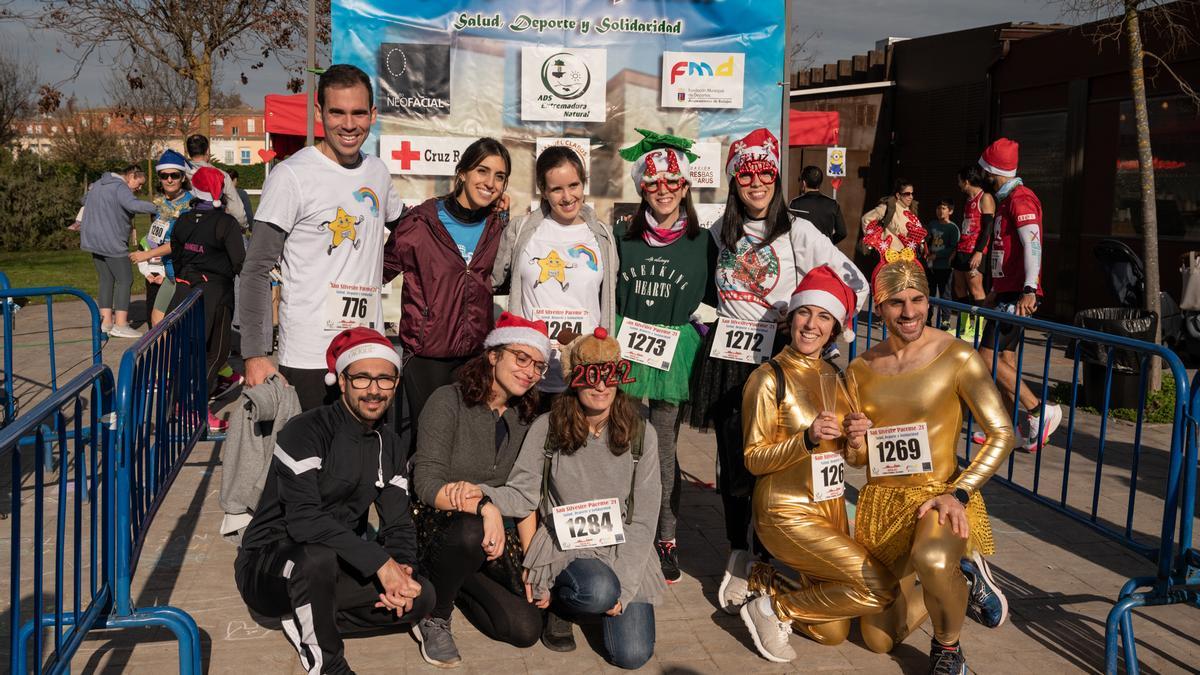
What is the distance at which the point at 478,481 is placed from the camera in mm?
4105

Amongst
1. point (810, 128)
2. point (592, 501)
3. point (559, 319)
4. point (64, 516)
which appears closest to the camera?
point (64, 516)

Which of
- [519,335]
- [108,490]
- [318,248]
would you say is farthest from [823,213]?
[108,490]

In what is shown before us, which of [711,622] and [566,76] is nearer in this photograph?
[711,622]

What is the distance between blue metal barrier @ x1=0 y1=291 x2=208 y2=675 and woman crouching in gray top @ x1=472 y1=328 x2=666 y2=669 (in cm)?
121

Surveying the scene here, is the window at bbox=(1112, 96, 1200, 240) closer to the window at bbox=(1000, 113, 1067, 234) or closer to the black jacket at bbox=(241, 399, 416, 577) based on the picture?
the window at bbox=(1000, 113, 1067, 234)

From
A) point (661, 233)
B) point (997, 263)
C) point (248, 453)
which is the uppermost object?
point (661, 233)

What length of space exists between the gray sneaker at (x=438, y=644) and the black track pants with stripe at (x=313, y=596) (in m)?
0.11

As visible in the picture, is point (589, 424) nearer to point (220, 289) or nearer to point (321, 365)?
point (321, 365)

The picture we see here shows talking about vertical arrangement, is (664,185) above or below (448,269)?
above

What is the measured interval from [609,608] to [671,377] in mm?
1183

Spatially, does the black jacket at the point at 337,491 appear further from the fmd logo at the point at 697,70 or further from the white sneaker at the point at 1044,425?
the fmd logo at the point at 697,70

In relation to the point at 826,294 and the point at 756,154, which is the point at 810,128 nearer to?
the point at 756,154

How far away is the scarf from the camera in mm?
4656

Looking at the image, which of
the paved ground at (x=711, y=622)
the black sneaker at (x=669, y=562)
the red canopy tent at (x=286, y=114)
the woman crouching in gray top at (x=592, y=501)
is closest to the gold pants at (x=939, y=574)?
the paved ground at (x=711, y=622)
